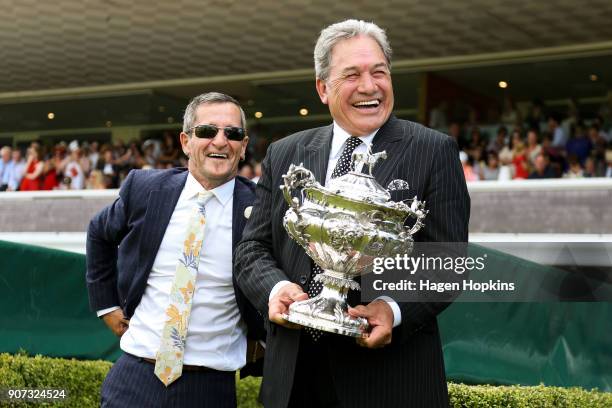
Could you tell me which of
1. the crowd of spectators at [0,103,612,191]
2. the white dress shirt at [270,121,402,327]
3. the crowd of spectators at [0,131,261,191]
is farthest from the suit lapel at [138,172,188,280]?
the crowd of spectators at [0,131,261,191]

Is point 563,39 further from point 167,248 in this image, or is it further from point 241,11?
point 167,248

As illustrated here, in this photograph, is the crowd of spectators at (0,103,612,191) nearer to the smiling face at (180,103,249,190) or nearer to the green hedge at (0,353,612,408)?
the green hedge at (0,353,612,408)

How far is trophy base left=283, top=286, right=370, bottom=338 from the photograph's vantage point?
6.34 ft

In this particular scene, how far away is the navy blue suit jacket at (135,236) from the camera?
2875 mm

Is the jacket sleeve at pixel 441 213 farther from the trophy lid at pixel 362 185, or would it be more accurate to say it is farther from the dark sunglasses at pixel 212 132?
the dark sunglasses at pixel 212 132

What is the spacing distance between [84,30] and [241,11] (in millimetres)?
3134

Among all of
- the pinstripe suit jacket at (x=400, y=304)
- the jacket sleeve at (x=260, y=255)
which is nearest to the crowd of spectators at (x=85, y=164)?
the jacket sleeve at (x=260, y=255)

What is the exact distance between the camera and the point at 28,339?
480 cm

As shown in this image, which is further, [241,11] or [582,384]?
[241,11]

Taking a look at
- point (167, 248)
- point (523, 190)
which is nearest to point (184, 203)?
Answer: point (167, 248)

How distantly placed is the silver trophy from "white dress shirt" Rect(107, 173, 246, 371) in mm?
833

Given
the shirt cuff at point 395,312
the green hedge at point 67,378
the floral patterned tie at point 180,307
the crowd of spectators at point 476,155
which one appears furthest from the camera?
the crowd of spectators at point 476,155

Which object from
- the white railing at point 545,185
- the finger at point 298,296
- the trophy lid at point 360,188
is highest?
the trophy lid at point 360,188

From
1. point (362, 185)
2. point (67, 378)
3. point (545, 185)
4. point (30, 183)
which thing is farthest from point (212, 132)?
point (30, 183)
